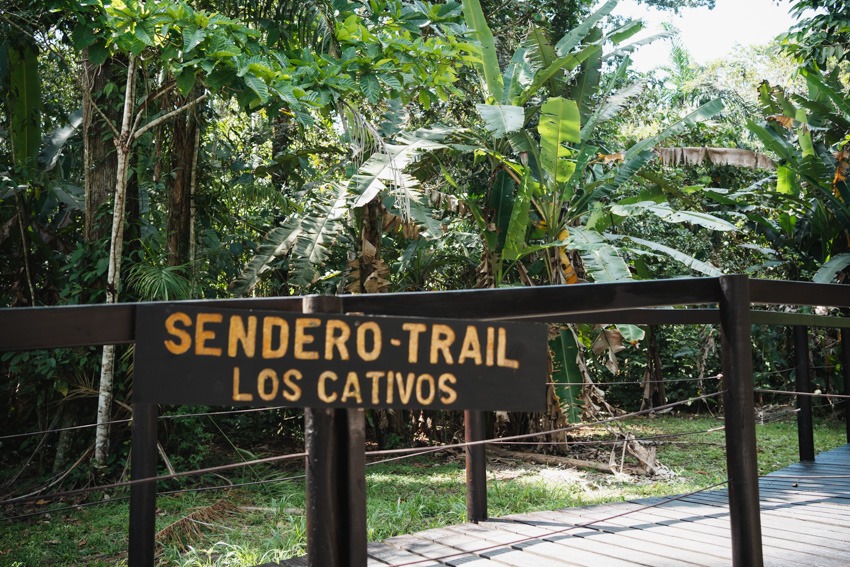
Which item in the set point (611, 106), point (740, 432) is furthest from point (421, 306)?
point (611, 106)

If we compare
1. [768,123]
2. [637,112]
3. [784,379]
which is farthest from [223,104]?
[784,379]

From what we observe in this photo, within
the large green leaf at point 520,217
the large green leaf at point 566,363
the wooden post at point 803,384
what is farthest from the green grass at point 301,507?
the large green leaf at point 520,217

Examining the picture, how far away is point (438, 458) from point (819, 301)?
5.74 m

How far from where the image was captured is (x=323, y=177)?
303 inches

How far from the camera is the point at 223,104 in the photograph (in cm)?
872

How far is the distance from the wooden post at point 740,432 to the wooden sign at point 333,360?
2.60 feet

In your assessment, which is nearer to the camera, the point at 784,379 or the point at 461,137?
the point at 461,137

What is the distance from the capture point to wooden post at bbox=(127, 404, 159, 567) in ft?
6.38

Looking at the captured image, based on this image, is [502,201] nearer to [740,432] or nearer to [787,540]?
[787,540]

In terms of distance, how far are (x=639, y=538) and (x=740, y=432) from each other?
92cm

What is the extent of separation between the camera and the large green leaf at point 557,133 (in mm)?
6145

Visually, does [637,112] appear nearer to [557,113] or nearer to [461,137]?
[461,137]

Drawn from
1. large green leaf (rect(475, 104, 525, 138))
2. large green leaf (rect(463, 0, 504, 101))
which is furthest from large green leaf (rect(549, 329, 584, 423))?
large green leaf (rect(463, 0, 504, 101))

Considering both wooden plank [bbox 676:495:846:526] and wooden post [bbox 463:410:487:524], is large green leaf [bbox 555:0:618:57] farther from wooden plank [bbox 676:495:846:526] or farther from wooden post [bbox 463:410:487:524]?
wooden post [bbox 463:410:487:524]
